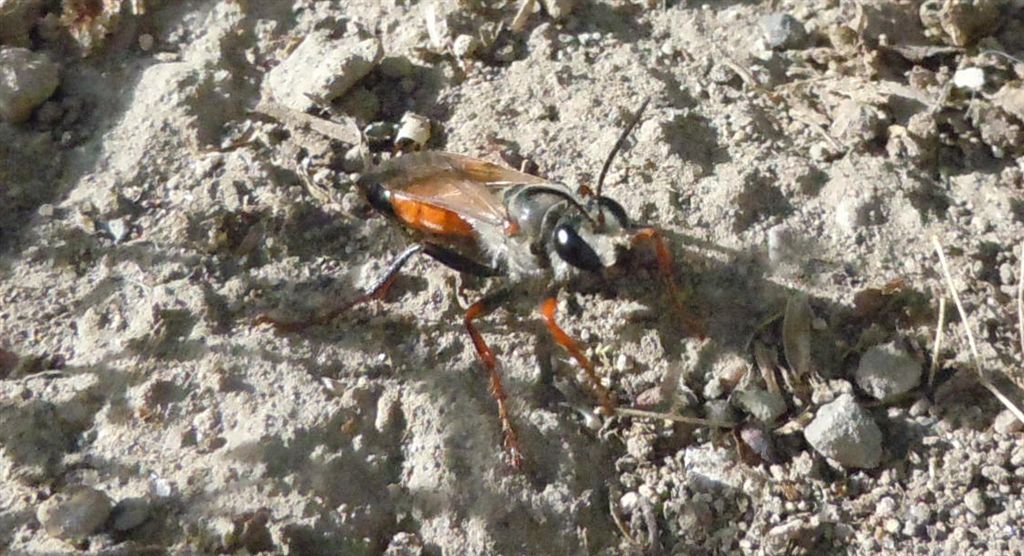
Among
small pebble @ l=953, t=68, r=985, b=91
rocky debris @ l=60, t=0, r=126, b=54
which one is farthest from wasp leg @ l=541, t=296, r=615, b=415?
rocky debris @ l=60, t=0, r=126, b=54

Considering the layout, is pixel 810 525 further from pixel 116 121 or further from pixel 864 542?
pixel 116 121

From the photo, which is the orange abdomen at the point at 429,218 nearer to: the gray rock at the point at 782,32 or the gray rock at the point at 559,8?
the gray rock at the point at 559,8

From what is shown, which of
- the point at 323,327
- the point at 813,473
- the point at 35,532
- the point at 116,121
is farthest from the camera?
the point at 116,121

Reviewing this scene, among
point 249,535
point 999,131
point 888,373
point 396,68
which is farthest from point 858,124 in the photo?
point 249,535

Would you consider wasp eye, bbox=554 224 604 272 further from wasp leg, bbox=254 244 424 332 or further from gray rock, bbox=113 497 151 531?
gray rock, bbox=113 497 151 531

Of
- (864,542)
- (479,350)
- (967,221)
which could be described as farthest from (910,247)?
(479,350)

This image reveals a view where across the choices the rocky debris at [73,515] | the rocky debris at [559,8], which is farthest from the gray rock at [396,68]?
the rocky debris at [73,515]
